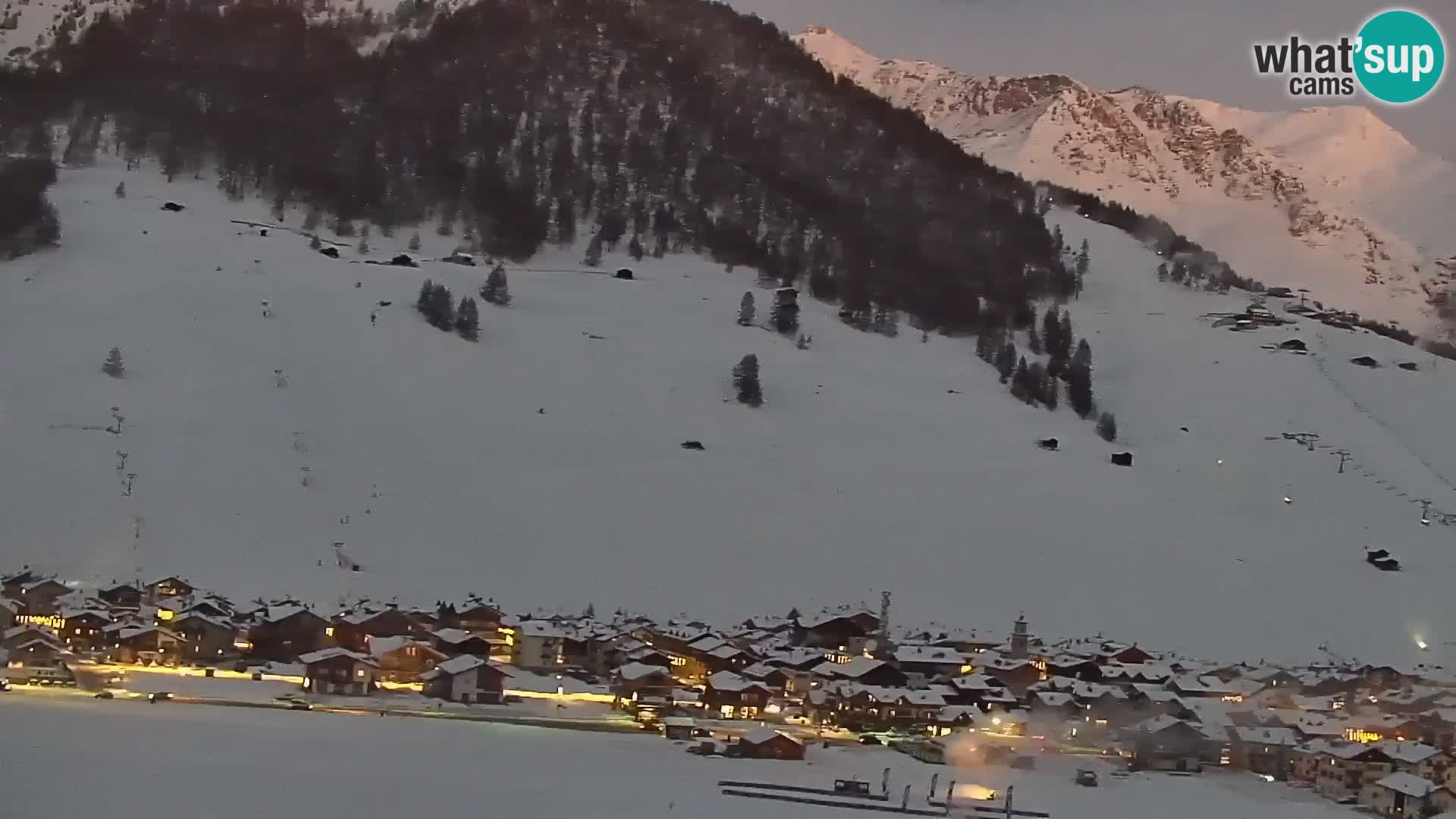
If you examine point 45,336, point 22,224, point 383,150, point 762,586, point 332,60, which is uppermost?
point 332,60

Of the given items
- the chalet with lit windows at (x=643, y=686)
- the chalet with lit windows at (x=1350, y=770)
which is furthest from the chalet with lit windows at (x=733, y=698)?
the chalet with lit windows at (x=1350, y=770)

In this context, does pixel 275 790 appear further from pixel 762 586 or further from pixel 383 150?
pixel 383 150

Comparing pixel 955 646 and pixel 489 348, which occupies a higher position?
pixel 489 348

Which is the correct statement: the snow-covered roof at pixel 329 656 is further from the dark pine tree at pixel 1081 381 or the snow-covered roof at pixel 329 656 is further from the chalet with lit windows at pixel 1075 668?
the dark pine tree at pixel 1081 381

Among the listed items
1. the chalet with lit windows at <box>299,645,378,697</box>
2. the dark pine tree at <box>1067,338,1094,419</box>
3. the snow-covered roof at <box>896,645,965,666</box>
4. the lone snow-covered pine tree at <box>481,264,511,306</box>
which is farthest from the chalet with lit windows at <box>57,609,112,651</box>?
the dark pine tree at <box>1067,338,1094,419</box>

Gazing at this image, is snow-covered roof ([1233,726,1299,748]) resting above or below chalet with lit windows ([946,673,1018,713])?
above

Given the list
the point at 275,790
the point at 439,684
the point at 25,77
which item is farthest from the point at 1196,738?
the point at 25,77

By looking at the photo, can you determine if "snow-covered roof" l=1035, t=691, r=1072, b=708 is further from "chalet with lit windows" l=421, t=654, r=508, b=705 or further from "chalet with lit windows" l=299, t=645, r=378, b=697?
"chalet with lit windows" l=299, t=645, r=378, b=697
